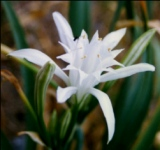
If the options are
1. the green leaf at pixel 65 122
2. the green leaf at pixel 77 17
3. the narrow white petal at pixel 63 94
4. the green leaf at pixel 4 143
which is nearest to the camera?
the narrow white petal at pixel 63 94

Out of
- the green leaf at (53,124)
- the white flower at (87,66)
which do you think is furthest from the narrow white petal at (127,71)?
the green leaf at (53,124)

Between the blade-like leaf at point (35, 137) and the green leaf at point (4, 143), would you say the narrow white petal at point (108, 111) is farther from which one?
the green leaf at point (4, 143)

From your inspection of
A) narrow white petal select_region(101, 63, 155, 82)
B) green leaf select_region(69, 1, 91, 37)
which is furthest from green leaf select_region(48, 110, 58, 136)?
green leaf select_region(69, 1, 91, 37)

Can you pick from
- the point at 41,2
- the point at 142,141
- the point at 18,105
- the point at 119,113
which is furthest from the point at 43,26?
the point at 142,141

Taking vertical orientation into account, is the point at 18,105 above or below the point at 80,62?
below

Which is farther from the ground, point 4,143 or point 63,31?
point 63,31

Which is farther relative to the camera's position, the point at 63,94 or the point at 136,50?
the point at 136,50

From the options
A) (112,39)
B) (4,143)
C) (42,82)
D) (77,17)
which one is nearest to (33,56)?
(42,82)

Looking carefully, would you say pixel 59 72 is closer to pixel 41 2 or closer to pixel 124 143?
pixel 124 143

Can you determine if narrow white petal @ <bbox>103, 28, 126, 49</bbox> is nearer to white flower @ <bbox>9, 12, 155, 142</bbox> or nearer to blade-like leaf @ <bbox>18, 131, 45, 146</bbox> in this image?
white flower @ <bbox>9, 12, 155, 142</bbox>

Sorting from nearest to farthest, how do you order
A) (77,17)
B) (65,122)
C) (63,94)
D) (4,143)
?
(63,94) < (65,122) < (4,143) < (77,17)

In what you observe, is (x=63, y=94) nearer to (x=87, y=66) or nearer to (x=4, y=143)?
(x=87, y=66)
